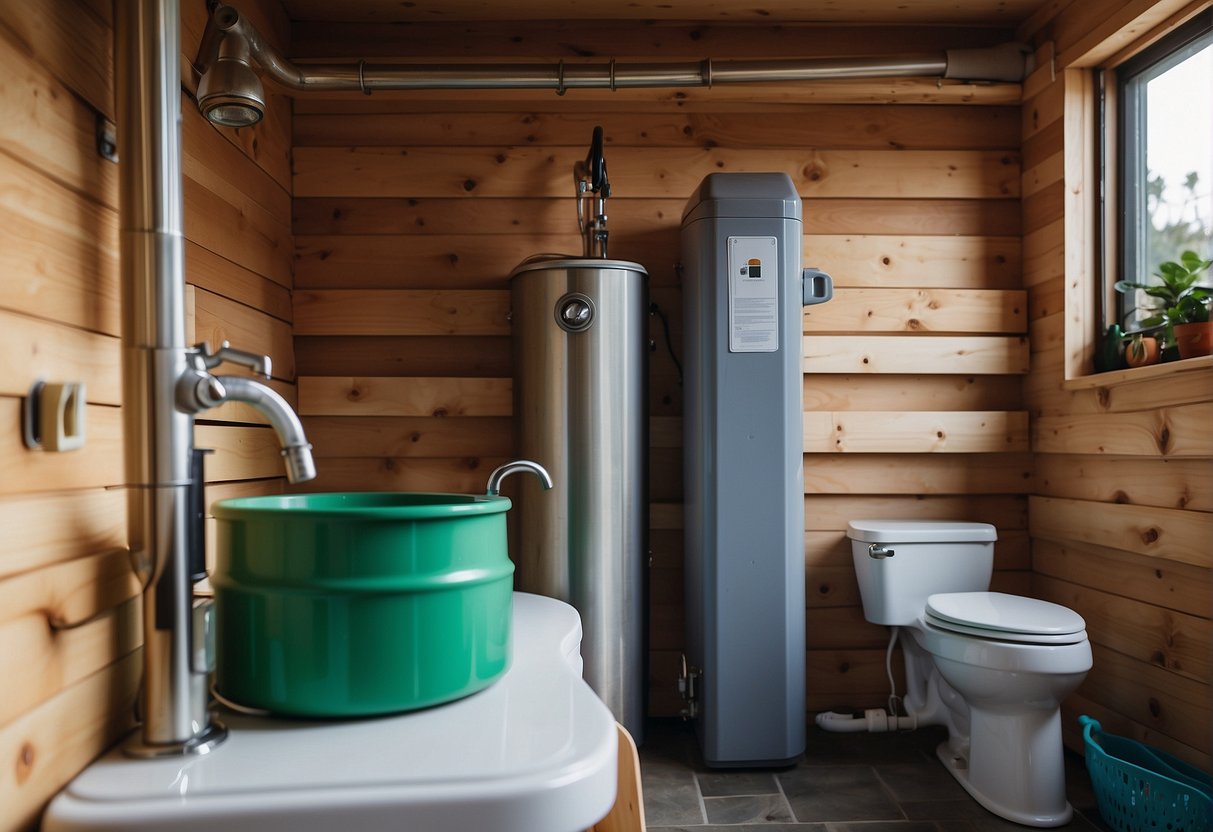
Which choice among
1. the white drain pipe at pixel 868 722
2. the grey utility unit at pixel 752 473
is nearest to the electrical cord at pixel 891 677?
the white drain pipe at pixel 868 722

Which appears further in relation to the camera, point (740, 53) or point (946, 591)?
point (740, 53)

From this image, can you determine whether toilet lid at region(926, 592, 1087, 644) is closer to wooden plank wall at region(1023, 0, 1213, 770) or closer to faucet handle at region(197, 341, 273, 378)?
wooden plank wall at region(1023, 0, 1213, 770)

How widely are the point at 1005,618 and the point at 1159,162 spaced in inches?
50.7

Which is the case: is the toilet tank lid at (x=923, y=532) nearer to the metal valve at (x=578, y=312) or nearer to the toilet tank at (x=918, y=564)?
the toilet tank at (x=918, y=564)

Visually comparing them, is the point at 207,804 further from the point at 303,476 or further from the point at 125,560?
the point at 125,560

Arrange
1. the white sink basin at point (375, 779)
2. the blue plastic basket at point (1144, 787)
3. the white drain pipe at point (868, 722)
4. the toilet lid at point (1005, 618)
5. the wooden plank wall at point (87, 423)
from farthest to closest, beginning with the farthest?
the white drain pipe at point (868, 722)
the toilet lid at point (1005, 618)
the blue plastic basket at point (1144, 787)
the wooden plank wall at point (87, 423)
the white sink basin at point (375, 779)

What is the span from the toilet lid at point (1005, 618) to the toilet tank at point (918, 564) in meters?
0.14

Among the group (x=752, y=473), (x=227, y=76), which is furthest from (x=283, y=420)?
(x=752, y=473)

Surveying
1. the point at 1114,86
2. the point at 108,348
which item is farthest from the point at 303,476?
the point at 1114,86

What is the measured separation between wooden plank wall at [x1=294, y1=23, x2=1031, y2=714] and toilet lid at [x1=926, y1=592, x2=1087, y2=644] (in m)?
0.47

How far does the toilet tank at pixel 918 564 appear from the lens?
7.75ft

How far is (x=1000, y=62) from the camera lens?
249 centimetres

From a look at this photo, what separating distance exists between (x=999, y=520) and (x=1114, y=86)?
4.21 feet

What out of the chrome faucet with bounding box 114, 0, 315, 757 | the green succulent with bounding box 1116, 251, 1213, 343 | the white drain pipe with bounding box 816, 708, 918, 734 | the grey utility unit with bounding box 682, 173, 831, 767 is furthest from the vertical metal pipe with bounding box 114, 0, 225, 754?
the green succulent with bounding box 1116, 251, 1213, 343
